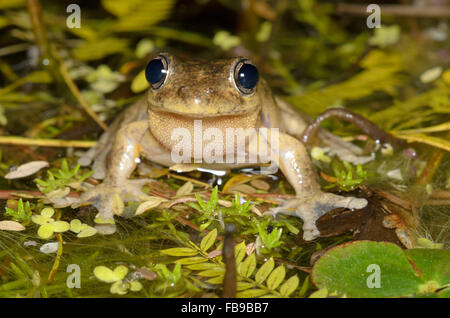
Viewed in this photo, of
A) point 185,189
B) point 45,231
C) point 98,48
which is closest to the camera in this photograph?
point 45,231

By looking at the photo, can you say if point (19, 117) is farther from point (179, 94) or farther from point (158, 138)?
point (179, 94)

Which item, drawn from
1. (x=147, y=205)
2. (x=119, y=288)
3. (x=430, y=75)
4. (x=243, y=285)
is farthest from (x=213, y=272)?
(x=430, y=75)

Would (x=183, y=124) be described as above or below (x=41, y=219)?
above

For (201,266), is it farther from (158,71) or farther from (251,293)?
(158,71)

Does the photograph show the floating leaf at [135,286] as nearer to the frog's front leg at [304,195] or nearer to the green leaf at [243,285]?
the green leaf at [243,285]

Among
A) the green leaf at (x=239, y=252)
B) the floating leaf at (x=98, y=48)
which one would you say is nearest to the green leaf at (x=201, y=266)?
the green leaf at (x=239, y=252)

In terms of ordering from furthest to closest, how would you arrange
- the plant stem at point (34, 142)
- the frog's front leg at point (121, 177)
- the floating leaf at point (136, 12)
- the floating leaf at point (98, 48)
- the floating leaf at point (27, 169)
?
the floating leaf at point (136, 12) < the floating leaf at point (98, 48) < the plant stem at point (34, 142) < the floating leaf at point (27, 169) < the frog's front leg at point (121, 177)
